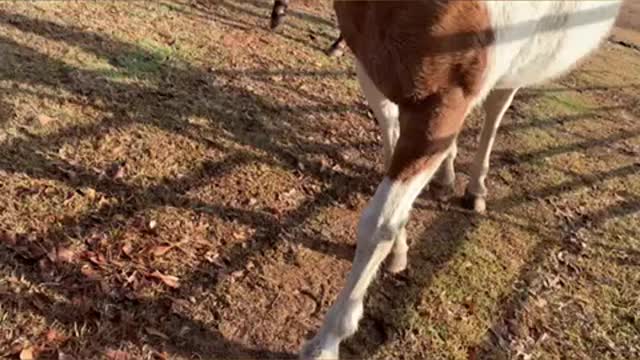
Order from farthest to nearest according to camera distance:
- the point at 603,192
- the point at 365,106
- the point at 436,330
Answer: the point at 365,106 < the point at 603,192 < the point at 436,330

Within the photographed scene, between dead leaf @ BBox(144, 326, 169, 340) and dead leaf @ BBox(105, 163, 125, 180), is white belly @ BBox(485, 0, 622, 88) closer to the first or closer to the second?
dead leaf @ BBox(144, 326, 169, 340)

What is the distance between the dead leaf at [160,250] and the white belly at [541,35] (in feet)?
4.41

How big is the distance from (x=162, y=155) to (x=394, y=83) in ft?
4.97

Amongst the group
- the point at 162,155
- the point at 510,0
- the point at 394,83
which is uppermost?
the point at 510,0

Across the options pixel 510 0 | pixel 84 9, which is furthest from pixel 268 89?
pixel 510 0

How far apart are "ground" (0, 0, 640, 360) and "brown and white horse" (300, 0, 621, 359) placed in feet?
1.31

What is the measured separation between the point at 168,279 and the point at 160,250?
17cm

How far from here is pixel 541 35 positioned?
2.26 meters

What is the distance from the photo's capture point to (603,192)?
3920 millimetres

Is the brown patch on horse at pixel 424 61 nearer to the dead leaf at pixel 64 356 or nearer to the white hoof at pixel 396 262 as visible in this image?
the white hoof at pixel 396 262

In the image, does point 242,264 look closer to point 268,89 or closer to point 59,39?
point 268,89

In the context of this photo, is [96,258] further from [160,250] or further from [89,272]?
[160,250]

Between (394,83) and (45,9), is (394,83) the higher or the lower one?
the higher one

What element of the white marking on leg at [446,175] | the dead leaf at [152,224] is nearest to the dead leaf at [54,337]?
the dead leaf at [152,224]
